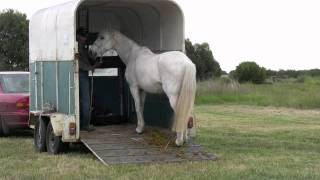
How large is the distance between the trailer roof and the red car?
255cm

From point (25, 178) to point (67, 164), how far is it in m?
1.43

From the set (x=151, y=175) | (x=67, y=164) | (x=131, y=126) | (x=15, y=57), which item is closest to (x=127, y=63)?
(x=131, y=126)

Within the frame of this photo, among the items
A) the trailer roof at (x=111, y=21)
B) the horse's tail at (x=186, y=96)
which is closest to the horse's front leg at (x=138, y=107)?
the trailer roof at (x=111, y=21)

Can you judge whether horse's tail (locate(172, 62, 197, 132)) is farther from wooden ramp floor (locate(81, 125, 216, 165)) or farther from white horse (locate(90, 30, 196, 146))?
wooden ramp floor (locate(81, 125, 216, 165))

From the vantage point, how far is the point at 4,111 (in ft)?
57.6

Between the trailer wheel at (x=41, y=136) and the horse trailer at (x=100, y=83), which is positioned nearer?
the horse trailer at (x=100, y=83)

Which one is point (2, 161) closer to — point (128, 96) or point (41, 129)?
point (41, 129)

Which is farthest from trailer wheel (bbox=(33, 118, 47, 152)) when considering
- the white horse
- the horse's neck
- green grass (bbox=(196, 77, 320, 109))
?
green grass (bbox=(196, 77, 320, 109))

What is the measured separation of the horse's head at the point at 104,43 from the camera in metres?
14.1

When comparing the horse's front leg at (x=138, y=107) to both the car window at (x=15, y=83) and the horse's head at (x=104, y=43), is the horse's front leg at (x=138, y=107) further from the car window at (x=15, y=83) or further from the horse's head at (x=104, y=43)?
the car window at (x=15, y=83)

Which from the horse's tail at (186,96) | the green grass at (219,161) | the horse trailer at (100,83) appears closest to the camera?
the green grass at (219,161)

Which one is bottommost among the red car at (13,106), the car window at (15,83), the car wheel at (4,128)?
the car wheel at (4,128)

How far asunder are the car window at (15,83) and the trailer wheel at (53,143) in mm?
3949

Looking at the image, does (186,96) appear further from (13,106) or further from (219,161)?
(13,106)
